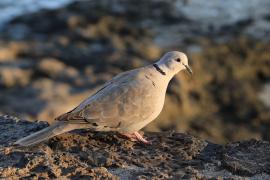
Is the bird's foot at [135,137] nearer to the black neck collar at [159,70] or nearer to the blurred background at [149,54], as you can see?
the black neck collar at [159,70]

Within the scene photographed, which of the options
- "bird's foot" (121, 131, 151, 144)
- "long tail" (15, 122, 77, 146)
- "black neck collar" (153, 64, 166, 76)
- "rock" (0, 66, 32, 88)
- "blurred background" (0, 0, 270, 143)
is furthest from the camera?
"rock" (0, 66, 32, 88)

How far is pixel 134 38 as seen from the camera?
40.9 feet

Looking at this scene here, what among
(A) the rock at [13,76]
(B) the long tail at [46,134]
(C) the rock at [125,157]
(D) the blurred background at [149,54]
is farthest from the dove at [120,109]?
(A) the rock at [13,76]

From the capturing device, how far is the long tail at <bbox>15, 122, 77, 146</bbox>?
4164 mm

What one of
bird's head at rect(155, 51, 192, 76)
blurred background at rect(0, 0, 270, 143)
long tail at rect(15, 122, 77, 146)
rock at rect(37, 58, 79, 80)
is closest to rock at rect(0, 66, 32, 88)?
blurred background at rect(0, 0, 270, 143)

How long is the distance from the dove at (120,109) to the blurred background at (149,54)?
4.81 metres

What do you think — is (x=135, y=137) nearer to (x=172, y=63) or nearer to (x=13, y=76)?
(x=172, y=63)

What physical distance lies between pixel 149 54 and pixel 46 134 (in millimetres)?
7539

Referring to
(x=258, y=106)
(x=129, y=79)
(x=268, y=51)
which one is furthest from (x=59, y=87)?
(x=129, y=79)

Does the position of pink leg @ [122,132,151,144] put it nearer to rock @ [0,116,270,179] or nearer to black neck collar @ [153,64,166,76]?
rock @ [0,116,270,179]

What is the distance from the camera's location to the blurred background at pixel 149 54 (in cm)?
998

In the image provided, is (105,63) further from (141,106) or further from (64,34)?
(141,106)

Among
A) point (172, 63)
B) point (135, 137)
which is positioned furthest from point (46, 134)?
point (172, 63)

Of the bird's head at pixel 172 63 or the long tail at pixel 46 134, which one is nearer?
the long tail at pixel 46 134
